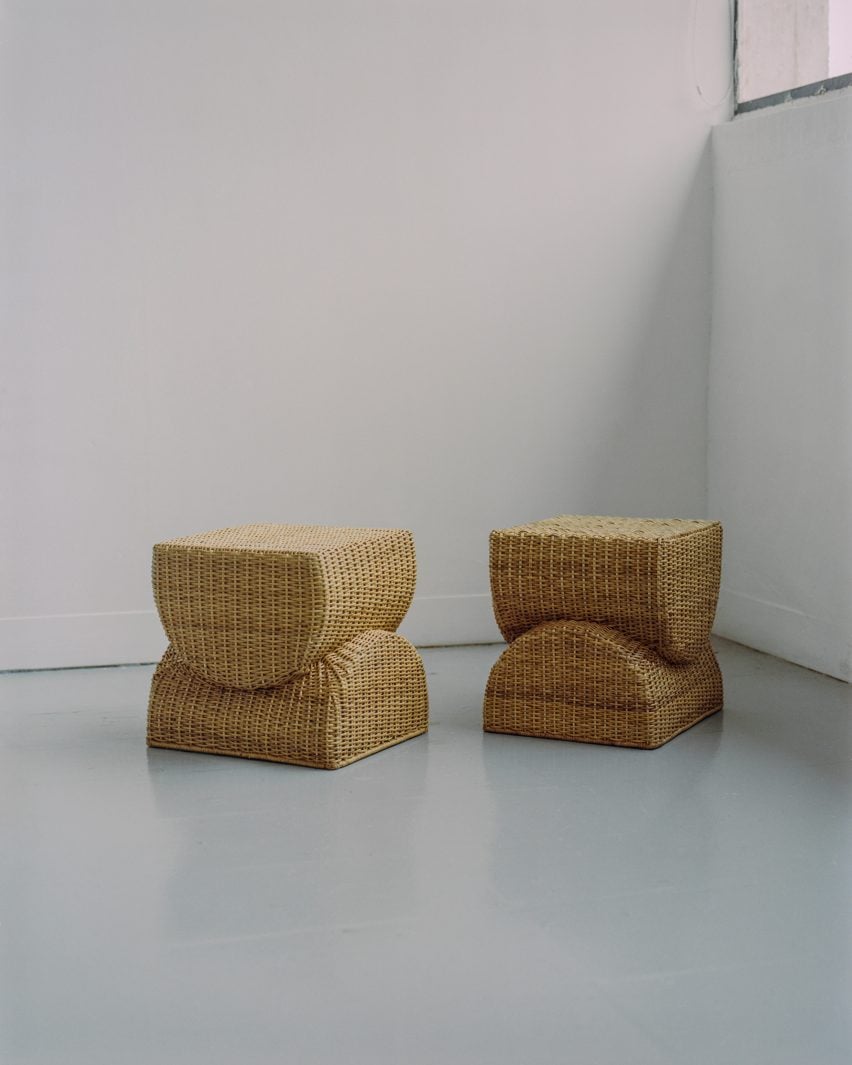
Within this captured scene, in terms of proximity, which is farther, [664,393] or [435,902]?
[664,393]

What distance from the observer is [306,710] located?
9.53 ft

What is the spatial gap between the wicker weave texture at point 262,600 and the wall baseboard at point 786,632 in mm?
1382

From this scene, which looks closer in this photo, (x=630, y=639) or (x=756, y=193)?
(x=630, y=639)

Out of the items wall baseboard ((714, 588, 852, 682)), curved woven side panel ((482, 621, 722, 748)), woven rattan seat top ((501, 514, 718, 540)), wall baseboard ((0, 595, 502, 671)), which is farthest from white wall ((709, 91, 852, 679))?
wall baseboard ((0, 595, 502, 671))

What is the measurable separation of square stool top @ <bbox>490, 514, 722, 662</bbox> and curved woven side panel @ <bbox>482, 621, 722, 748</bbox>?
0.13 feet

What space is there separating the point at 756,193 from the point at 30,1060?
3236 mm

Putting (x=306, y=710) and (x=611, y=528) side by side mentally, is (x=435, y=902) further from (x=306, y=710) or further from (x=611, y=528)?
(x=611, y=528)

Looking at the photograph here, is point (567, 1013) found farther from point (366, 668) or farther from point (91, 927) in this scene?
point (366, 668)

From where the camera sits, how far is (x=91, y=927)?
206 centimetres

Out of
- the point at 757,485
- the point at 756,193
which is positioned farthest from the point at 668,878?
the point at 756,193

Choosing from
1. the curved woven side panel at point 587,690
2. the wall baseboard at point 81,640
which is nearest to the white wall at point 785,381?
the curved woven side panel at point 587,690

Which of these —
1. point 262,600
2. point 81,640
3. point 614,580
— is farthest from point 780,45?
point 81,640

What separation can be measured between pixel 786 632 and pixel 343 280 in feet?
5.29

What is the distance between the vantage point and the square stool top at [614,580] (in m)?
3.02
